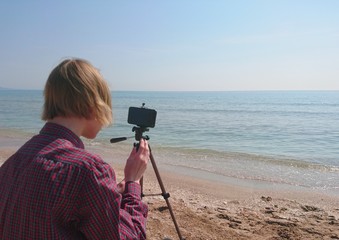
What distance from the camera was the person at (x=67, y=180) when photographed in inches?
44.9

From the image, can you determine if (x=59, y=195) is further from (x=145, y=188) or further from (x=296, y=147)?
(x=296, y=147)

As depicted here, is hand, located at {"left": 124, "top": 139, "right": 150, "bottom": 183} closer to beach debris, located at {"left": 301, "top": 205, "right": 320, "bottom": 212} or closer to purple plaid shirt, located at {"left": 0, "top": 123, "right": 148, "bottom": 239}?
purple plaid shirt, located at {"left": 0, "top": 123, "right": 148, "bottom": 239}

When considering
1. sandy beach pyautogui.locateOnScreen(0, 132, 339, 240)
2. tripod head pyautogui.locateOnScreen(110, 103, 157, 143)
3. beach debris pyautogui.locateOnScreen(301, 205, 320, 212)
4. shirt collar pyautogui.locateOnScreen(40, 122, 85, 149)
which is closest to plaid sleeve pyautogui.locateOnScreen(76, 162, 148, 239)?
shirt collar pyautogui.locateOnScreen(40, 122, 85, 149)

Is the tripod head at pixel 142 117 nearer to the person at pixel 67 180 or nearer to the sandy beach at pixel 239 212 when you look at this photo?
the person at pixel 67 180

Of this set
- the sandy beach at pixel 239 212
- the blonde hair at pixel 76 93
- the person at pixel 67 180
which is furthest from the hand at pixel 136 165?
the sandy beach at pixel 239 212

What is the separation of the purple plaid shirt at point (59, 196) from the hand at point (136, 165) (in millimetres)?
258

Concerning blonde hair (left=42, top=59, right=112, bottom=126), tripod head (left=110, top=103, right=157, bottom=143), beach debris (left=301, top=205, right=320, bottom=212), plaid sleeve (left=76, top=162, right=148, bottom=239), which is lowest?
beach debris (left=301, top=205, right=320, bottom=212)

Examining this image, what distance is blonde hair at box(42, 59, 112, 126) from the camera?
1.30 metres

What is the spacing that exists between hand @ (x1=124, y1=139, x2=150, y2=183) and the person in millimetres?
121

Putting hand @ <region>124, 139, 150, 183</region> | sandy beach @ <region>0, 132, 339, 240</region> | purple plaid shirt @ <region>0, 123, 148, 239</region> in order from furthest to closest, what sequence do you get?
1. sandy beach @ <region>0, 132, 339, 240</region>
2. hand @ <region>124, 139, 150, 183</region>
3. purple plaid shirt @ <region>0, 123, 148, 239</region>

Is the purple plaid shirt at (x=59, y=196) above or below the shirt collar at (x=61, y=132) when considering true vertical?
below

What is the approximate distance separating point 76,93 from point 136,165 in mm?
430

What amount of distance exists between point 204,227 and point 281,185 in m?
4.16

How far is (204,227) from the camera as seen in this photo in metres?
5.05
